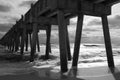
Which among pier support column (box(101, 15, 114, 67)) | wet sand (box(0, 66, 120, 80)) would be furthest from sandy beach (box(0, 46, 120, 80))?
pier support column (box(101, 15, 114, 67))

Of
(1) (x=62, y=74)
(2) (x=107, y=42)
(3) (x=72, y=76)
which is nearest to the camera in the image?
(3) (x=72, y=76)

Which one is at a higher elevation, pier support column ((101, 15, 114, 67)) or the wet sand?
pier support column ((101, 15, 114, 67))

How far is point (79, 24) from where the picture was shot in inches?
370

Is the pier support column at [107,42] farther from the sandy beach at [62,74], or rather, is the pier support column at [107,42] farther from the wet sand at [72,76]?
the wet sand at [72,76]

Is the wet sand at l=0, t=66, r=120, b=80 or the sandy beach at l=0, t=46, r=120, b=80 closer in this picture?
the wet sand at l=0, t=66, r=120, b=80

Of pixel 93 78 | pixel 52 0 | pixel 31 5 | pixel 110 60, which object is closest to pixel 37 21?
pixel 31 5

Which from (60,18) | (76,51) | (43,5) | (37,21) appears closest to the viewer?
(60,18)

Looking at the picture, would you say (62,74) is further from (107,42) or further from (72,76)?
(107,42)

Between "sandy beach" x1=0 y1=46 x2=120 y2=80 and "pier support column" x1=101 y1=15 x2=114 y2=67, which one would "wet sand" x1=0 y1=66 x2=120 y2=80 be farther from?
"pier support column" x1=101 y1=15 x2=114 y2=67

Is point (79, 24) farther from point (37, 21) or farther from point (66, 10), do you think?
point (37, 21)

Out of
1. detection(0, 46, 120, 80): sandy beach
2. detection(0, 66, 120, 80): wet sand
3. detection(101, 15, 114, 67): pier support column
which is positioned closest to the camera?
detection(0, 66, 120, 80): wet sand

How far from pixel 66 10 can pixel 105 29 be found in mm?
2295

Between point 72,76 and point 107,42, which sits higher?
point 107,42

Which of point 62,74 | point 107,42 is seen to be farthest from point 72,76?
point 107,42
